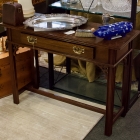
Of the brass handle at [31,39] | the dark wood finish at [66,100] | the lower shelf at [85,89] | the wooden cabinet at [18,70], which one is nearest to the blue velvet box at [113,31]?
the brass handle at [31,39]

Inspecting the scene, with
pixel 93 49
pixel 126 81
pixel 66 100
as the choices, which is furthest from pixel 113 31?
pixel 66 100

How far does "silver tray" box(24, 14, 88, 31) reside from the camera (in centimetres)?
204

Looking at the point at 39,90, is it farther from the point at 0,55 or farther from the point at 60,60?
the point at 60,60

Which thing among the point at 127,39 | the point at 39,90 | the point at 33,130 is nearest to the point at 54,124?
the point at 33,130

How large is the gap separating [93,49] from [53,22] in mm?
462

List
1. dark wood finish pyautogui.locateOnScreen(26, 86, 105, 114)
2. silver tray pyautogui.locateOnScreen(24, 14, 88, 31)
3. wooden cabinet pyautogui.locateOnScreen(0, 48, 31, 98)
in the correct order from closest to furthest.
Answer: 1. silver tray pyautogui.locateOnScreen(24, 14, 88, 31)
2. dark wood finish pyautogui.locateOnScreen(26, 86, 105, 114)
3. wooden cabinet pyautogui.locateOnScreen(0, 48, 31, 98)

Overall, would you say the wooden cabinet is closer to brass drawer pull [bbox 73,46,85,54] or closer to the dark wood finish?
the dark wood finish

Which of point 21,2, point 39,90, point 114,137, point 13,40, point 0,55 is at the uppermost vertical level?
point 21,2

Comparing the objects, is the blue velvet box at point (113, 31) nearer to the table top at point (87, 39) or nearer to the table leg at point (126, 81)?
the table top at point (87, 39)

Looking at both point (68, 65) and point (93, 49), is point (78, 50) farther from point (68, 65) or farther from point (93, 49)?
point (68, 65)

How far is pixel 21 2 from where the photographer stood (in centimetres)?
233

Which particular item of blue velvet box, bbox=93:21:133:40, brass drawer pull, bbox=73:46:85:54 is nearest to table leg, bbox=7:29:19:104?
brass drawer pull, bbox=73:46:85:54

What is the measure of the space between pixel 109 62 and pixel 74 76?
1038mm

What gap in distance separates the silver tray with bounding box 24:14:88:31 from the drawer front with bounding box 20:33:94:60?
8 centimetres
